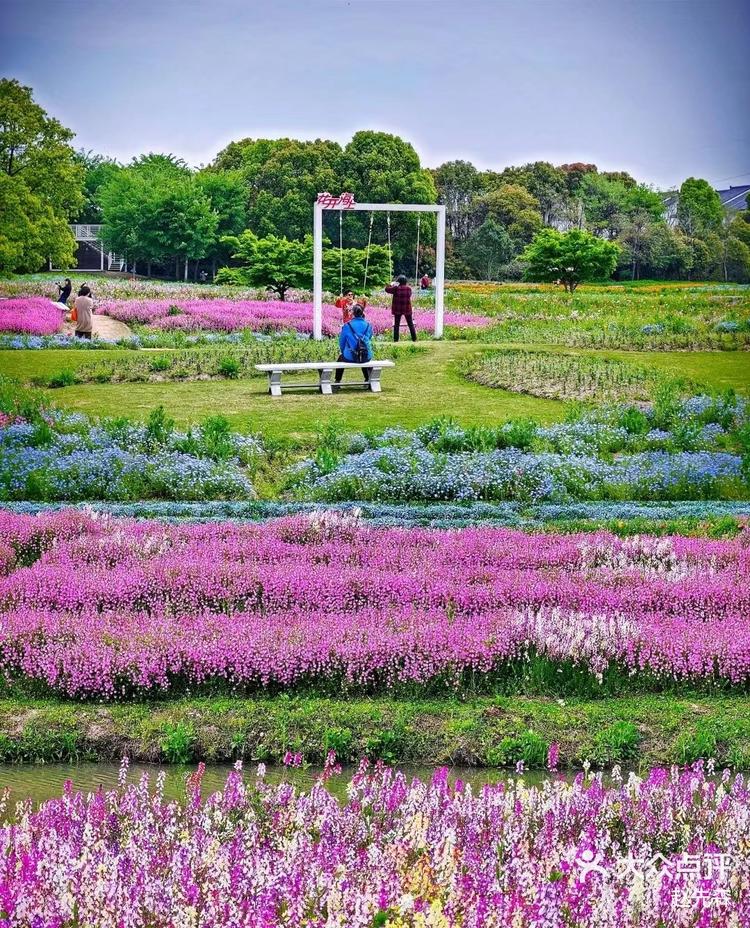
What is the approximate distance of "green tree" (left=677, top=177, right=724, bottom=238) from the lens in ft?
44.2

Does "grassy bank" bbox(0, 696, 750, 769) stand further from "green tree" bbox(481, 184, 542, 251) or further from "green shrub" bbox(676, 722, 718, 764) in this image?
"green tree" bbox(481, 184, 542, 251)

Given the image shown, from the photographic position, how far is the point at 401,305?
16.5m

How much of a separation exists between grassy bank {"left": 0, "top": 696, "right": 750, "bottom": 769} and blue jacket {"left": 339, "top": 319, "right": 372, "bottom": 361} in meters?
8.63

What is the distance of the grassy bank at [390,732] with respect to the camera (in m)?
5.59

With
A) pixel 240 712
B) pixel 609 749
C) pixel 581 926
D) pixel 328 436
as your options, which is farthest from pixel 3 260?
pixel 581 926

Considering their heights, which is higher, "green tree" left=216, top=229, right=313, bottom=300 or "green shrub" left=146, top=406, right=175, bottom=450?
"green tree" left=216, top=229, right=313, bottom=300

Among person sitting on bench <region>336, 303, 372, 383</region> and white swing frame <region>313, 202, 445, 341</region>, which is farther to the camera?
white swing frame <region>313, 202, 445, 341</region>

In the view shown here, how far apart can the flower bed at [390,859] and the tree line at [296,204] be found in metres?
9.29

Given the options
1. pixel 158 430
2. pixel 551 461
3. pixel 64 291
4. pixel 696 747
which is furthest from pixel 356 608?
pixel 64 291

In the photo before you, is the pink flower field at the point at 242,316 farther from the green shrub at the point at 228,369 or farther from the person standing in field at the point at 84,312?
the green shrub at the point at 228,369

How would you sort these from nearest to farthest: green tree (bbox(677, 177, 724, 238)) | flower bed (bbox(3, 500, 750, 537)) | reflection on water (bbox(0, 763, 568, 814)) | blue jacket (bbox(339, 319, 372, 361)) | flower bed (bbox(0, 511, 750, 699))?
reflection on water (bbox(0, 763, 568, 814)) < flower bed (bbox(0, 511, 750, 699)) < flower bed (bbox(3, 500, 750, 537)) < green tree (bbox(677, 177, 724, 238)) < blue jacket (bbox(339, 319, 372, 361))

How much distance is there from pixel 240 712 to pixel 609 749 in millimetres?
1862

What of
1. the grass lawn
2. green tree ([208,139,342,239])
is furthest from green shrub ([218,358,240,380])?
green tree ([208,139,342,239])

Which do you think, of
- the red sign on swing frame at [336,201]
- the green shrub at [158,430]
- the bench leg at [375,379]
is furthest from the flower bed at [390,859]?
the red sign on swing frame at [336,201]
